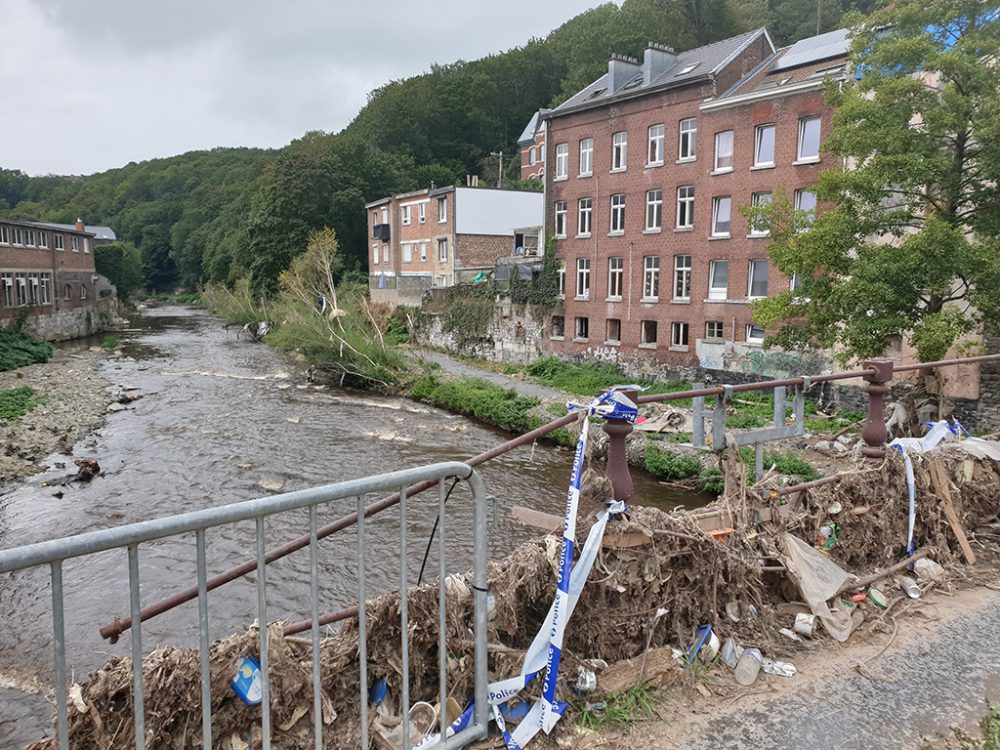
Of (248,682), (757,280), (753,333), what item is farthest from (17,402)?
(757,280)

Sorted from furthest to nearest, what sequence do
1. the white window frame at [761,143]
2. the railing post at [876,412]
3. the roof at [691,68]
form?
the roof at [691,68], the white window frame at [761,143], the railing post at [876,412]

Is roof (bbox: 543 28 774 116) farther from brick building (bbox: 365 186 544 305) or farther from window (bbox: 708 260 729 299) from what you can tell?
brick building (bbox: 365 186 544 305)

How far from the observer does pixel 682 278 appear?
31.0 meters

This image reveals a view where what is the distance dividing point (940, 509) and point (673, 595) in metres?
3.06

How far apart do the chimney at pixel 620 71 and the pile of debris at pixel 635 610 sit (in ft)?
106

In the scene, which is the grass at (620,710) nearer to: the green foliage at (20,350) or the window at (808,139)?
the window at (808,139)

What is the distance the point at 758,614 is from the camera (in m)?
4.61

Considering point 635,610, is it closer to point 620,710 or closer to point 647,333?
point 620,710

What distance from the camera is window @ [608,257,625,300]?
109 ft

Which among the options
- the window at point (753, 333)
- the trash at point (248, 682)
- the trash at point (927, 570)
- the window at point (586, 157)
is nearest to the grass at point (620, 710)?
the trash at point (248, 682)

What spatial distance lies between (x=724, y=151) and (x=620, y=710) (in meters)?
29.1

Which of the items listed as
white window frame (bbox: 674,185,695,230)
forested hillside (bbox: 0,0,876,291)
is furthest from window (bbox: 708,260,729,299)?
forested hillside (bbox: 0,0,876,291)

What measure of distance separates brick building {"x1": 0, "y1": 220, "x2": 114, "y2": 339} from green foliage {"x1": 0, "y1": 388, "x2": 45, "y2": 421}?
1683 cm

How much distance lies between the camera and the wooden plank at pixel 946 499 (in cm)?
575
